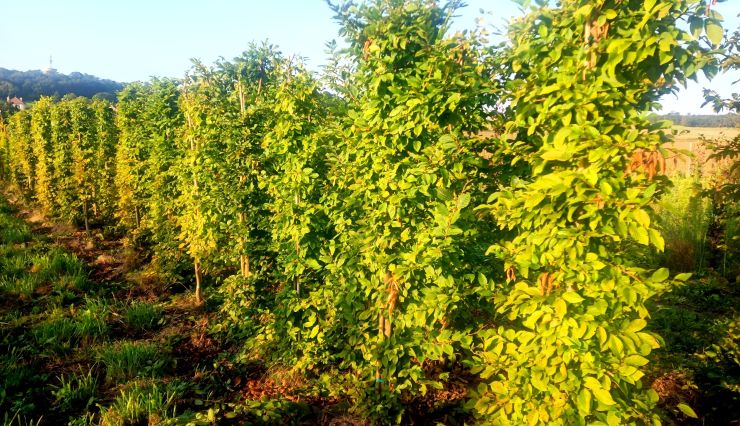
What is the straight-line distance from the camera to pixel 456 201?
9.83ft

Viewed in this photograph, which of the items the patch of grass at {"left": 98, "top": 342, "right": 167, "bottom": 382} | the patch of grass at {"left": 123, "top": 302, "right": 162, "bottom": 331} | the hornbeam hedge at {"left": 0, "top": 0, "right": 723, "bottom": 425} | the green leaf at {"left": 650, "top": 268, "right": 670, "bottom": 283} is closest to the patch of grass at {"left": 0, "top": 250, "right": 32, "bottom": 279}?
the patch of grass at {"left": 123, "top": 302, "right": 162, "bottom": 331}

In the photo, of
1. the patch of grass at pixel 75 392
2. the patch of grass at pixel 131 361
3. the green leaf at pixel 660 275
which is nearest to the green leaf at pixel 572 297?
the green leaf at pixel 660 275

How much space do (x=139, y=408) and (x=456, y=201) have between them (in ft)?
10.6

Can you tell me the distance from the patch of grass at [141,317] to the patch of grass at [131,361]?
798 millimetres

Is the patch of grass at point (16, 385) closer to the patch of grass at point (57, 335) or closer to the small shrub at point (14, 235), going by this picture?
the patch of grass at point (57, 335)

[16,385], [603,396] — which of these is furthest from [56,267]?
[603,396]

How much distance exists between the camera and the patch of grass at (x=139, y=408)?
137 inches

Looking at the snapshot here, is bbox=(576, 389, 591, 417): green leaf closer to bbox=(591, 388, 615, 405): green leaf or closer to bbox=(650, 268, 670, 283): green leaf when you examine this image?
bbox=(591, 388, 615, 405): green leaf

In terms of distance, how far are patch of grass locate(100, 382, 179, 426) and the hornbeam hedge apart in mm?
1045

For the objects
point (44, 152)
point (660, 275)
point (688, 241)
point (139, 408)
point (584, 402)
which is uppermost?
point (44, 152)

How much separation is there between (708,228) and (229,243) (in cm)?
878

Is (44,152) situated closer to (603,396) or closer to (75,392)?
(75,392)

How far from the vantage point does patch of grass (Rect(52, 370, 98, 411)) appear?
3922mm

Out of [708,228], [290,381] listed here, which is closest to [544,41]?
[290,381]
